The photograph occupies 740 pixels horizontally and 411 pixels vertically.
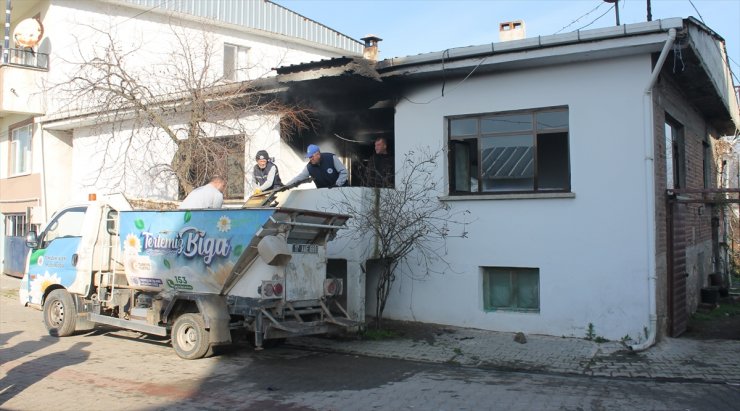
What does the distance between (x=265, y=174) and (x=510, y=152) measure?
4.56 m

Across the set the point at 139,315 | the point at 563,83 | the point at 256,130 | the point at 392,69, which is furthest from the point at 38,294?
the point at 563,83

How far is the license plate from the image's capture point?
796 cm

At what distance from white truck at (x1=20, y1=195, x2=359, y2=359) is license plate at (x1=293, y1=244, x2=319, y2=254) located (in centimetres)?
1

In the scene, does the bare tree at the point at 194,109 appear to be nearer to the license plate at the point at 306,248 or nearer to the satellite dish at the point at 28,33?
the license plate at the point at 306,248

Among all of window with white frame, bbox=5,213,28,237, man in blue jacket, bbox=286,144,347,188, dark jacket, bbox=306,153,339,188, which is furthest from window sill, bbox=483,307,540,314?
window with white frame, bbox=5,213,28,237

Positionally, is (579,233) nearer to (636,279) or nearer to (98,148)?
(636,279)

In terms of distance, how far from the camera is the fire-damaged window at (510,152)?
9727 millimetres

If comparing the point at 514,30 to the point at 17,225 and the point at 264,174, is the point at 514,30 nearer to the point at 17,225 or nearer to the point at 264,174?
the point at 264,174

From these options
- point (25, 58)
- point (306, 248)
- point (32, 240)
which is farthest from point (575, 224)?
point (25, 58)

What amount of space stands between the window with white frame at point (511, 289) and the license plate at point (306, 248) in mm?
3263

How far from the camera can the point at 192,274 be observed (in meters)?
8.05

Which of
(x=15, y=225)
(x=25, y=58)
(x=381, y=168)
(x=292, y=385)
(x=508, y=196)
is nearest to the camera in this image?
(x=292, y=385)

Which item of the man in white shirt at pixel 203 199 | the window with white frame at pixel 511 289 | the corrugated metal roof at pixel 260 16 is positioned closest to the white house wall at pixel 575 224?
the window with white frame at pixel 511 289

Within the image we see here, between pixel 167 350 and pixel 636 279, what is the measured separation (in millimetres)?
7039
